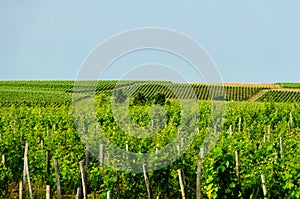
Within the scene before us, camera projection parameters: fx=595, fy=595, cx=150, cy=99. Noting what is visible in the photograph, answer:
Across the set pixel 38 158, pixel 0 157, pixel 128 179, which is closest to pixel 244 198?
pixel 128 179

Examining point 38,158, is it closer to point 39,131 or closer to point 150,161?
point 150,161

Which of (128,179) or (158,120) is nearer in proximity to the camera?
(128,179)

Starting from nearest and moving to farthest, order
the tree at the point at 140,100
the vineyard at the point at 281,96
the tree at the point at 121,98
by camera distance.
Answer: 1. the tree at the point at 121,98
2. the tree at the point at 140,100
3. the vineyard at the point at 281,96

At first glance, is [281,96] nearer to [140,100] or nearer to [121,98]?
[140,100]

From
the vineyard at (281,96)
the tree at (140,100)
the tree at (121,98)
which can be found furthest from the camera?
the vineyard at (281,96)

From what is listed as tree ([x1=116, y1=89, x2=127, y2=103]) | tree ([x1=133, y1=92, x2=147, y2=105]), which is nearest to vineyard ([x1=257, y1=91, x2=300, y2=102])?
tree ([x1=133, y1=92, x2=147, y2=105])

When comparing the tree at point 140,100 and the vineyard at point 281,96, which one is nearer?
the tree at point 140,100

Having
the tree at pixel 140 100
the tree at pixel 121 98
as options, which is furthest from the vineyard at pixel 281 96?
the tree at pixel 121 98

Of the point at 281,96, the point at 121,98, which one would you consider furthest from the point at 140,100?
the point at 281,96

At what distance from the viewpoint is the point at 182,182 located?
33.4 feet

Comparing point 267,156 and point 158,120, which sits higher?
point 158,120

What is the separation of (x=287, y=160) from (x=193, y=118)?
13897 millimetres

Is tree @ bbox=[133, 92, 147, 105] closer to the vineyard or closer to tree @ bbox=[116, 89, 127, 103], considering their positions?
tree @ bbox=[116, 89, 127, 103]

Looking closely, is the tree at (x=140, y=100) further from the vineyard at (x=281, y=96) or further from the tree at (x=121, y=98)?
the vineyard at (x=281, y=96)
